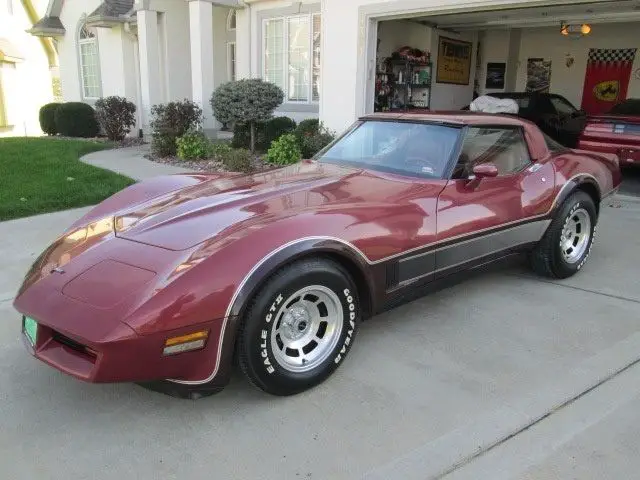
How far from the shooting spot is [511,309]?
423cm

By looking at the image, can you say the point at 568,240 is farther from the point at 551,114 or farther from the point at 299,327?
the point at 551,114

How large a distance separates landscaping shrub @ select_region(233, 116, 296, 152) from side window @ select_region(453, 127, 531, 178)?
27.2 feet

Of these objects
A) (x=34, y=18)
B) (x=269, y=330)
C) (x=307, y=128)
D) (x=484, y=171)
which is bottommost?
(x=269, y=330)

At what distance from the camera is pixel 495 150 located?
4352 millimetres

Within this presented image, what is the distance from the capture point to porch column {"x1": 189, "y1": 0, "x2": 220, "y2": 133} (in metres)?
12.8

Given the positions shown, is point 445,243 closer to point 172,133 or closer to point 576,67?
point 172,133

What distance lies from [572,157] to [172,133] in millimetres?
8573

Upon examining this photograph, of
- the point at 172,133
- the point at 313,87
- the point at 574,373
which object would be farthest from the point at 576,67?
the point at 574,373

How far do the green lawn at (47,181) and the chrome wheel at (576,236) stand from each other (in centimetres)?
569

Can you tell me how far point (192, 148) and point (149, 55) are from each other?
4.74m

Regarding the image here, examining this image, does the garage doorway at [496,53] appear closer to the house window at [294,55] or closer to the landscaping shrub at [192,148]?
the house window at [294,55]

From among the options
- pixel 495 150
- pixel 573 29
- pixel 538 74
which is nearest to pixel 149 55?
pixel 573 29

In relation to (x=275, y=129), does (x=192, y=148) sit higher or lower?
lower

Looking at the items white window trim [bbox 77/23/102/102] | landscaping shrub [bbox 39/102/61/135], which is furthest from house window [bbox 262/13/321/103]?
landscaping shrub [bbox 39/102/61/135]
